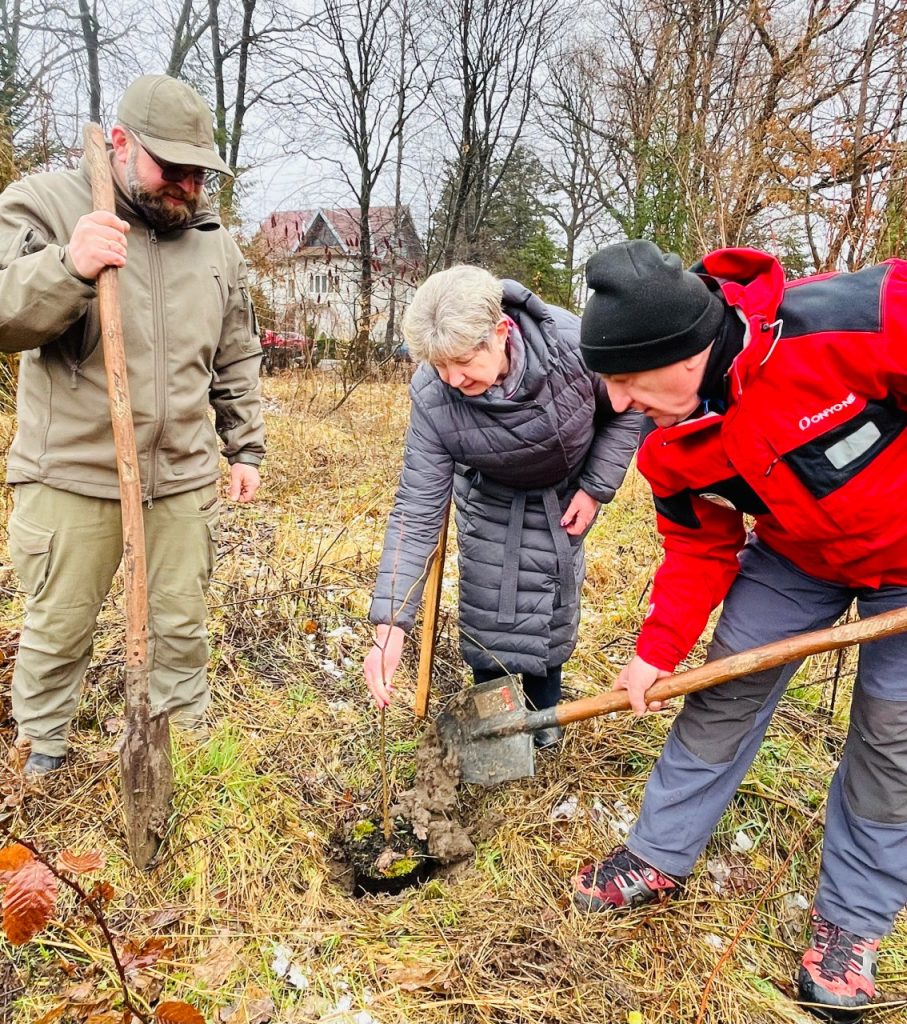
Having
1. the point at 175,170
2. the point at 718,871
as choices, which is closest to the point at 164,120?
the point at 175,170

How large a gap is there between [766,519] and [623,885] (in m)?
1.19

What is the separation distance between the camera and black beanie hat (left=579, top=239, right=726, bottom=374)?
138 cm

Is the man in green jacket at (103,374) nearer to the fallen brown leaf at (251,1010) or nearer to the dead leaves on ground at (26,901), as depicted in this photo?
the dead leaves on ground at (26,901)

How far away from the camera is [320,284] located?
7723mm

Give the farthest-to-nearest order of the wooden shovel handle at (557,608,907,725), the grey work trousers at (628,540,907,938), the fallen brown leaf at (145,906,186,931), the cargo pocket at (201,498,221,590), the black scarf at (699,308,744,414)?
the cargo pocket at (201,498,221,590) < the fallen brown leaf at (145,906,186,931) < the grey work trousers at (628,540,907,938) < the wooden shovel handle at (557,608,907,725) < the black scarf at (699,308,744,414)

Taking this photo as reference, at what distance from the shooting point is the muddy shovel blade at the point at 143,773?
74.4 inches

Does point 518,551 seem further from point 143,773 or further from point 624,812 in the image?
point 143,773

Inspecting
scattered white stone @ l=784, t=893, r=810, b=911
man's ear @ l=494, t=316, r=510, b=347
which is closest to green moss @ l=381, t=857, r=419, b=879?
scattered white stone @ l=784, t=893, r=810, b=911

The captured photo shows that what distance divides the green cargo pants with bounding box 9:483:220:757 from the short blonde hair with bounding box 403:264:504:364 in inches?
41.9

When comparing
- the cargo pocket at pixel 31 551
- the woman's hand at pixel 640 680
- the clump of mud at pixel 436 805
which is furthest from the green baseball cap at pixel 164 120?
the clump of mud at pixel 436 805

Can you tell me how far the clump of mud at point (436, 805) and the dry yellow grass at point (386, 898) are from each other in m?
0.08

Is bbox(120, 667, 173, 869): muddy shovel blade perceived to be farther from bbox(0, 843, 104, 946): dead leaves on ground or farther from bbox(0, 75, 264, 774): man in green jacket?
bbox(0, 843, 104, 946): dead leaves on ground

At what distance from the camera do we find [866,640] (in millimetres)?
1681

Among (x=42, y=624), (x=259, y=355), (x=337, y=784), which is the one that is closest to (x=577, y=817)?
(x=337, y=784)
